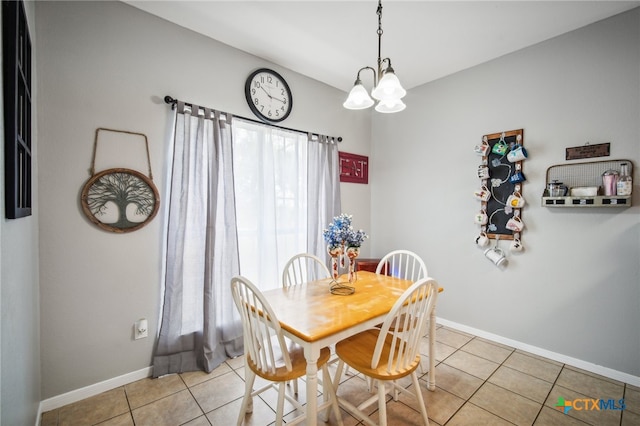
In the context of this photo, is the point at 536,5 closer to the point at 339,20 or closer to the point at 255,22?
the point at 339,20

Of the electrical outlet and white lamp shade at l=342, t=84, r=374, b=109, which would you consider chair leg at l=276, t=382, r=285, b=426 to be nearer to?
the electrical outlet

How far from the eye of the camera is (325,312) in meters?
1.55

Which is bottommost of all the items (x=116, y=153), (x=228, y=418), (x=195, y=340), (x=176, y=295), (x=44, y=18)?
(x=228, y=418)

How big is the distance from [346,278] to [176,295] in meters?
1.35

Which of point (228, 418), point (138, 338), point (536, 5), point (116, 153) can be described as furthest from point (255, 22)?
point (228, 418)

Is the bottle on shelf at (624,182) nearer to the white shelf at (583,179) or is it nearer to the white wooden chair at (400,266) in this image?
the white shelf at (583,179)

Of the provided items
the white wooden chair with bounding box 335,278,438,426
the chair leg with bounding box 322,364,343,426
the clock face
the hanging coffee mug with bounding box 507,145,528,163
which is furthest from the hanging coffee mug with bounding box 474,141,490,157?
the chair leg with bounding box 322,364,343,426

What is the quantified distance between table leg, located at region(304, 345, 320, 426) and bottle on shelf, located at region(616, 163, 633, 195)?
2438 mm

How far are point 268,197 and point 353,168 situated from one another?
53.5 inches

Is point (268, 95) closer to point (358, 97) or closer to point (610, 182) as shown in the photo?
point (358, 97)

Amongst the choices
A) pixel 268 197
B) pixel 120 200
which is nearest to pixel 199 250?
pixel 120 200

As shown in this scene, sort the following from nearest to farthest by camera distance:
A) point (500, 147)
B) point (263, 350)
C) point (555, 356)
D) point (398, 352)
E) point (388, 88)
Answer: point (263, 350)
point (398, 352)
point (388, 88)
point (555, 356)
point (500, 147)

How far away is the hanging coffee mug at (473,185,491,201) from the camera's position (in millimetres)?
2686

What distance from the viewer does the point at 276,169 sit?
2.79 m
